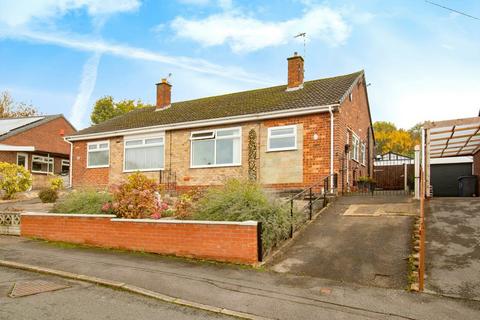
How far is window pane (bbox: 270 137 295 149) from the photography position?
50.0 feet

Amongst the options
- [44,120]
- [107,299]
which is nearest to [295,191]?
[107,299]

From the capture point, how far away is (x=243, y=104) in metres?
18.3

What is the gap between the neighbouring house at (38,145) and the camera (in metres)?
26.6

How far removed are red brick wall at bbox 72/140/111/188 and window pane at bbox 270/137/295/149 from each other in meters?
8.62

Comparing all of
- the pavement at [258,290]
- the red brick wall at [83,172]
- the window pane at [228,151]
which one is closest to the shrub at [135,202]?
the pavement at [258,290]

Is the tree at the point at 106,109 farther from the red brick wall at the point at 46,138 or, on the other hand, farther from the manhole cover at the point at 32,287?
the manhole cover at the point at 32,287

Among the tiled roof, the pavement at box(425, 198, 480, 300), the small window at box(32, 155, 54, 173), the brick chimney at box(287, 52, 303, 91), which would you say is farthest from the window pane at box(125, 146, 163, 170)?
the small window at box(32, 155, 54, 173)

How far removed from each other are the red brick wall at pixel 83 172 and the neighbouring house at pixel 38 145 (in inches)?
229

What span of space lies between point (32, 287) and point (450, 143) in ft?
50.3

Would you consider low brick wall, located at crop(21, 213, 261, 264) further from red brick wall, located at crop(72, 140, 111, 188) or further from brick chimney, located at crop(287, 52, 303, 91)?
brick chimney, located at crop(287, 52, 303, 91)

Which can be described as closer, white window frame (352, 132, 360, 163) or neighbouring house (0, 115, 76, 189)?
white window frame (352, 132, 360, 163)

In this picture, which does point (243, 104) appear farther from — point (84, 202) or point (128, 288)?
point (128, 288)

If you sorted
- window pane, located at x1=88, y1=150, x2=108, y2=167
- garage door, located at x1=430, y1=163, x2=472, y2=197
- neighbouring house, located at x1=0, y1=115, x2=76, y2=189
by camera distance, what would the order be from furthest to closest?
neighbouring house, located at x1=0, y1=115, x2=76, y2=189 → garage door, located at x1=430, y1=163, x2=472, y2=197 → window pane, located at x1=88, y1=150, x2=108, y2=167

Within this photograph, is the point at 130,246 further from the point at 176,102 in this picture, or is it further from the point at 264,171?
the point at 176,102
